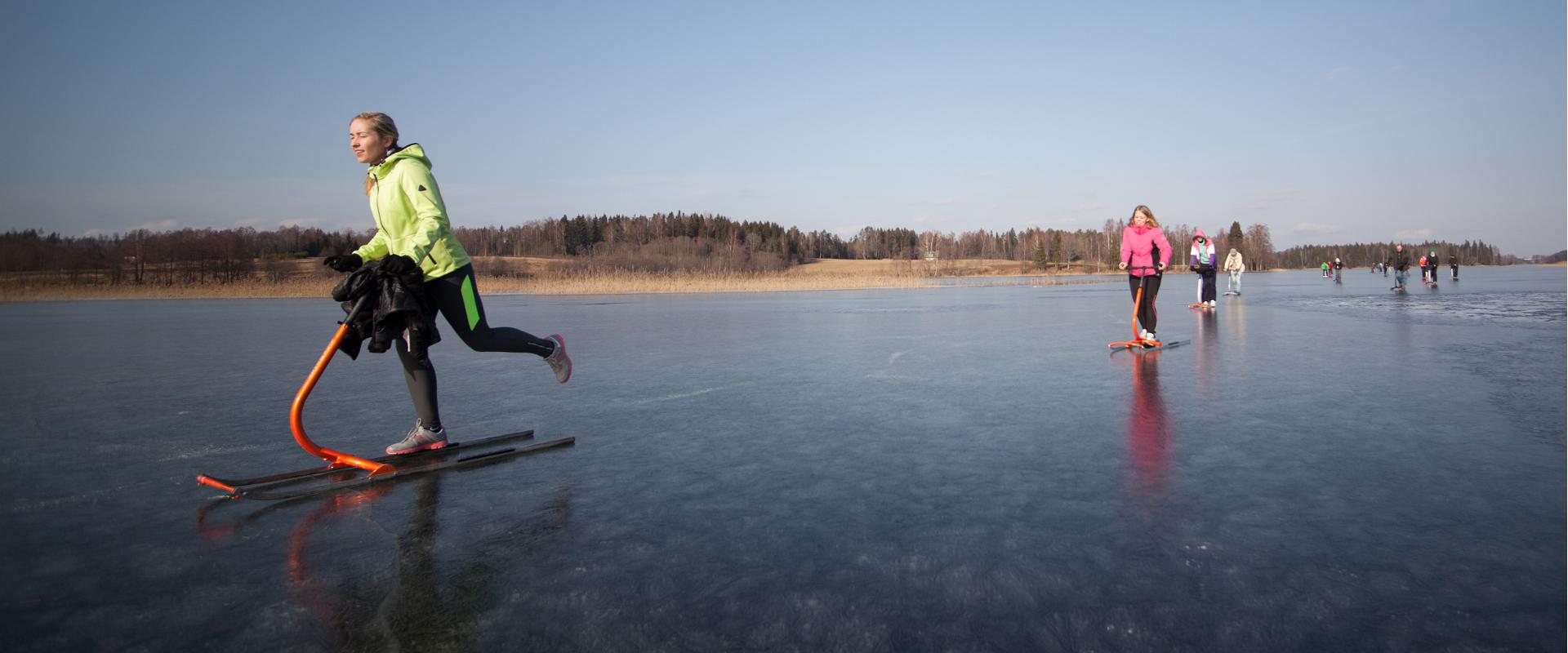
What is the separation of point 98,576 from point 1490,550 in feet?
15.4

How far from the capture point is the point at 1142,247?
10914 millimetres

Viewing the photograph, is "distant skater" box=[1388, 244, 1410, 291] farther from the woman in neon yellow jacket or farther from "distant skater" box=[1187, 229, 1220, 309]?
the woman in neon yellow jacket

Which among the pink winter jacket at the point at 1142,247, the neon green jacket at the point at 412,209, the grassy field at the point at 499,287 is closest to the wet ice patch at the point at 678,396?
the neon green jacket at the point at 412,209

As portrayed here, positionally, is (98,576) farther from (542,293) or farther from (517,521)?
(542,293)

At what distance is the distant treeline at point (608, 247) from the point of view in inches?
1853

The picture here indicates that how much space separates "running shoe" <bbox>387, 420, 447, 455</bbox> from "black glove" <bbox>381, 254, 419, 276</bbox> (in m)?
1.03

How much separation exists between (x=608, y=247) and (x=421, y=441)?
8585 centimetres

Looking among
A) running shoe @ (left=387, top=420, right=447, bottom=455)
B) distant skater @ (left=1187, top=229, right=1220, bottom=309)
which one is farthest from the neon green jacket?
distant skater @ (left=1187, top=229, right=1220, bottom=309)

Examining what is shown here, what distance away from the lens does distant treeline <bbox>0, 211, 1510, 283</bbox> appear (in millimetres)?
47062

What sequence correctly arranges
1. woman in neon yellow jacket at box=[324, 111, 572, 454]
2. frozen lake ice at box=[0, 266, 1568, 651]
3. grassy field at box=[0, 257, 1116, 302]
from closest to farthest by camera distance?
frozen lake ice at box=[0, 266, 1568, 651] < woman in neon yellow jacket at box=[324, 111, 572, 454] < grassy field at box=[0, 257, 1116, 302]

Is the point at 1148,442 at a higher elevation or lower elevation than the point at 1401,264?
lower

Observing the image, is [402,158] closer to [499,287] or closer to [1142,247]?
A: [1142,247]

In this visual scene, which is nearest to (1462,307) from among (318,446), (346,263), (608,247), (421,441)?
Answer: (421,441)

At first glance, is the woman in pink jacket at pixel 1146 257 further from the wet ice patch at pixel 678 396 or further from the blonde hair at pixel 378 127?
the blonde hair at pixel 378 127
